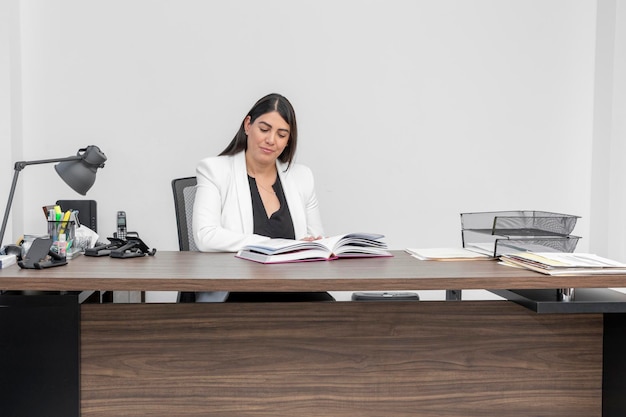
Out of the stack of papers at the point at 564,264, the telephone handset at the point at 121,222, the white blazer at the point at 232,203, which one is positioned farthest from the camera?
the telephone handset at the point at 121,222

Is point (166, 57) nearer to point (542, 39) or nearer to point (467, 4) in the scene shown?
point (467, 4)

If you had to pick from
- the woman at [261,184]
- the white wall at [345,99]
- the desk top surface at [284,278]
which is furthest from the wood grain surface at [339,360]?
the white wall at [345,99]

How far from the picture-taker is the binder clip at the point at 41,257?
54.9 inches

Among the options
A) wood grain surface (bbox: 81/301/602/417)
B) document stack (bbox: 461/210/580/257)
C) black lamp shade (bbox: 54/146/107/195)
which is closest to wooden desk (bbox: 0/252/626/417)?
wood grain surface (bbox: 81/301/602/417)

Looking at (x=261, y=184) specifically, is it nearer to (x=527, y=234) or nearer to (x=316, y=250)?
(x=316, y=250)

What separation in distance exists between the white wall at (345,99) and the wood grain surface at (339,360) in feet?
5.80

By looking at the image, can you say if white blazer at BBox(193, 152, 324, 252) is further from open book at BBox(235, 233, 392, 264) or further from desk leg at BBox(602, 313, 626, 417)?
desk leg at BBox(602, 313, 626, 417)

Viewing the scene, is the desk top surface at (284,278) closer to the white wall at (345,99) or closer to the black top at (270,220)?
the black top at (270,220)

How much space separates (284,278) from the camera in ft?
4.09

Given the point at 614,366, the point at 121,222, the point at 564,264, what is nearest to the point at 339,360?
the point at 564,264

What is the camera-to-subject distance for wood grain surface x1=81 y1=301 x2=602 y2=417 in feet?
4.84

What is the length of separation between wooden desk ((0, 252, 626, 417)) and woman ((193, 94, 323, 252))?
669 millimetres

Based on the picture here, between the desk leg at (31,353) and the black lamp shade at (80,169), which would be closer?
the desk leg at (31,353)

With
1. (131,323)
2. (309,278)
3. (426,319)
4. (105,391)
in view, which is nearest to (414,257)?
(426,319)
